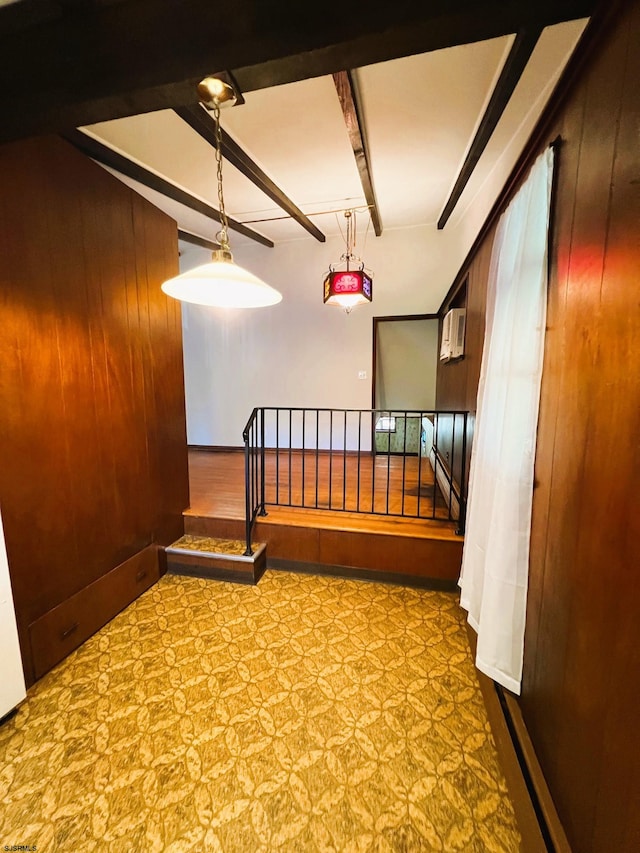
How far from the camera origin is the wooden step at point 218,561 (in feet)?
9.12

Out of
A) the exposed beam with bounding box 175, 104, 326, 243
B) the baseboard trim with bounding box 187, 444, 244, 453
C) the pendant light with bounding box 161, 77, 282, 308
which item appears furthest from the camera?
the baseboard trim with bounding box 187, 444, 244, 453

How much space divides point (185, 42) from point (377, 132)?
1652 millimetres

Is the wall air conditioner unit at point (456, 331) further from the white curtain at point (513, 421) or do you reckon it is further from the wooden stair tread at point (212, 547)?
the wooden stair tread at point (212, 547)

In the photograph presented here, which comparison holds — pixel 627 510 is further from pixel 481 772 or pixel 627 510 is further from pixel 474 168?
pixel 474 168

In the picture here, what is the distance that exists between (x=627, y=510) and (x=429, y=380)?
5.36m

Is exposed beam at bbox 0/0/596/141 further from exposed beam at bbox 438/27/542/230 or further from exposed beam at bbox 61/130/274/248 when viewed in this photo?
exposed beam at bbox 61/130/274/248

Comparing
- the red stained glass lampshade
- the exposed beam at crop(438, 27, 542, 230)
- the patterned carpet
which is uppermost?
the exposed beam at crop(438, 27, 542, 230)

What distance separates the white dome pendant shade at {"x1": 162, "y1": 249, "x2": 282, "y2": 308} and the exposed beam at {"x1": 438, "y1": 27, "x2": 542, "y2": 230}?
157cm

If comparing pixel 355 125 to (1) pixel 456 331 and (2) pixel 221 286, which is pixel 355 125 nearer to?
(2) pixel 221 286

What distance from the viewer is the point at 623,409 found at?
0.88m

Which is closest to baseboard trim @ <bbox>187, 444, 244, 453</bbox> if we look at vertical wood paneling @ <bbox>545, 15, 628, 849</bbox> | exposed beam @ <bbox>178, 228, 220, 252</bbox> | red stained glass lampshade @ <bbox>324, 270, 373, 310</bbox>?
exposed beam @ <bbox>178, 228, 220, 252</bbox>

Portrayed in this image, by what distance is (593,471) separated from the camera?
1014 mm

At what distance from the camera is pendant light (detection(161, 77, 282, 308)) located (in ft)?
4.40

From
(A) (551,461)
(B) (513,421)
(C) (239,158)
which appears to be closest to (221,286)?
(B) (513,421)
